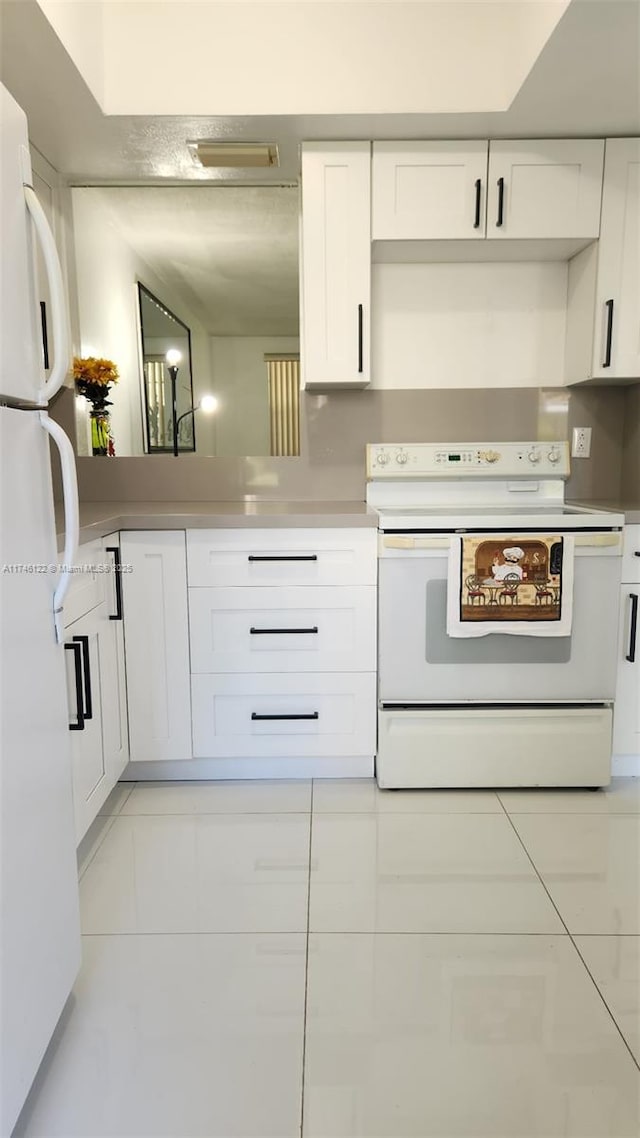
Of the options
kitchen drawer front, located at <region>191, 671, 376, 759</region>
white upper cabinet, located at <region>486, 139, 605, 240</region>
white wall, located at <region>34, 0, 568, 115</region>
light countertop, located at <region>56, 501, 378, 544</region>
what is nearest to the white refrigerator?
light countertop, located at <region>56, 501, 378, 544</region>

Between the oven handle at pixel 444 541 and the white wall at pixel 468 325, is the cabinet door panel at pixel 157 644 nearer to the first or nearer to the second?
the oven handle at pixel 444 541

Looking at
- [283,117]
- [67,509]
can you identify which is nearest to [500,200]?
[283,117]

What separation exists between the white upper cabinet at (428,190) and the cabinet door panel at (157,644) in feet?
4.34

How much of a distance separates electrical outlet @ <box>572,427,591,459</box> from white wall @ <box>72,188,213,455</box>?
1471 millimetres

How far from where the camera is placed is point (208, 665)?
230 centimetres

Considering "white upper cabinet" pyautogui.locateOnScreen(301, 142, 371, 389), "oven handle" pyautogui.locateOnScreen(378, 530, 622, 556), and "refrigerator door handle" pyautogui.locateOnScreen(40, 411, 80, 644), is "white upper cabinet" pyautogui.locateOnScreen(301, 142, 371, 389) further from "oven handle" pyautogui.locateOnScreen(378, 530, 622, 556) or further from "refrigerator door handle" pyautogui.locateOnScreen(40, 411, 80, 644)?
"refrigerator door handle" pyautogui.locateOnScreen(40, 411, 80, 644)

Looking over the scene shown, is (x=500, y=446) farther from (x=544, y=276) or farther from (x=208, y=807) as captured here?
(x=208, y=807)

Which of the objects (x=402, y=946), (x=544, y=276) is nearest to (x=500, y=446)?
(x=544, y=276)

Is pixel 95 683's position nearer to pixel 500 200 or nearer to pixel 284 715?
pixel 284 715

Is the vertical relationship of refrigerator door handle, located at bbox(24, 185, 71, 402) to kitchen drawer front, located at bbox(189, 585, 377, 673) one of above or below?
above

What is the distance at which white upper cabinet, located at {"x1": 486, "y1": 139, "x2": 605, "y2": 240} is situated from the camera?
2.35 meters

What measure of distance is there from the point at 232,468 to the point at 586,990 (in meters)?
2.08

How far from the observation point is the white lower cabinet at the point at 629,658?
7.29 ft

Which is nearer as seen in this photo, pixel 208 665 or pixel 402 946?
pixel 402 946
